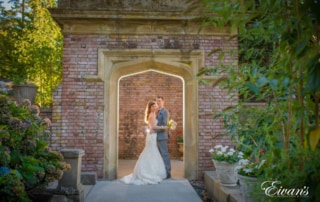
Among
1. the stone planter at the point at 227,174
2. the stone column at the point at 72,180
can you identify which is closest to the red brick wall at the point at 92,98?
the stone column at the point at 72,180

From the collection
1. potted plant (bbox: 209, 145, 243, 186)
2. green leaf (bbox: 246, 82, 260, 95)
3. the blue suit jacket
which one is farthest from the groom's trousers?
green leaf (bbox: 246, 82, 260, 95)

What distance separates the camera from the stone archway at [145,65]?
5914mm

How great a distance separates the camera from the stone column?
4.12 m

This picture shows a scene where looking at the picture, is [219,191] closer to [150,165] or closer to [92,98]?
[150,165]

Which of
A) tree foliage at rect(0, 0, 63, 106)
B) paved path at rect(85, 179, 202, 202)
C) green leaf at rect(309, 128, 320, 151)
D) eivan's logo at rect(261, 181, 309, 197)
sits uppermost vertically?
tree foliage at rect(0, 0, 63, 106)

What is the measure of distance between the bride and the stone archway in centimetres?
50

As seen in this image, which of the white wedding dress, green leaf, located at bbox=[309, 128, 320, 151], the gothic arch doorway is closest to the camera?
green leaf, located at bbox=[309, 128, 320, 151]

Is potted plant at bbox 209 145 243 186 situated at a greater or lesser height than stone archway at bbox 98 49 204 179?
lesser

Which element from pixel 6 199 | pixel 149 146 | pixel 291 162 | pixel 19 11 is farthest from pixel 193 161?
pixel 19 11

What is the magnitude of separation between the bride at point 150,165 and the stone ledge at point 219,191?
3.64ft

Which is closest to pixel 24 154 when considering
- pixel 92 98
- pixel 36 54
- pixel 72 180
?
pixel 72 180

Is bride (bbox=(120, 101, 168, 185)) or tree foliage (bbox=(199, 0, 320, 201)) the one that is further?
bride (bbox=(120, 101, 168, 185))

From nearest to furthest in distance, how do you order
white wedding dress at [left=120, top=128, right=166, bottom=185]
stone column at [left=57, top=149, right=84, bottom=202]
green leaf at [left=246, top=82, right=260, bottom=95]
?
green leaf at [left=246, top=82, right=260, bottom=95]
stone column at [left=57, top=149, right=84, bottom=202]
white wedding dress at [left=120, top=128, right=166, bottom=185]

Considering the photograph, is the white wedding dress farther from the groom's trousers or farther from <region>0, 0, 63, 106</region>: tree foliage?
<region>0, 0, 63, 106</region>: tree foliage
